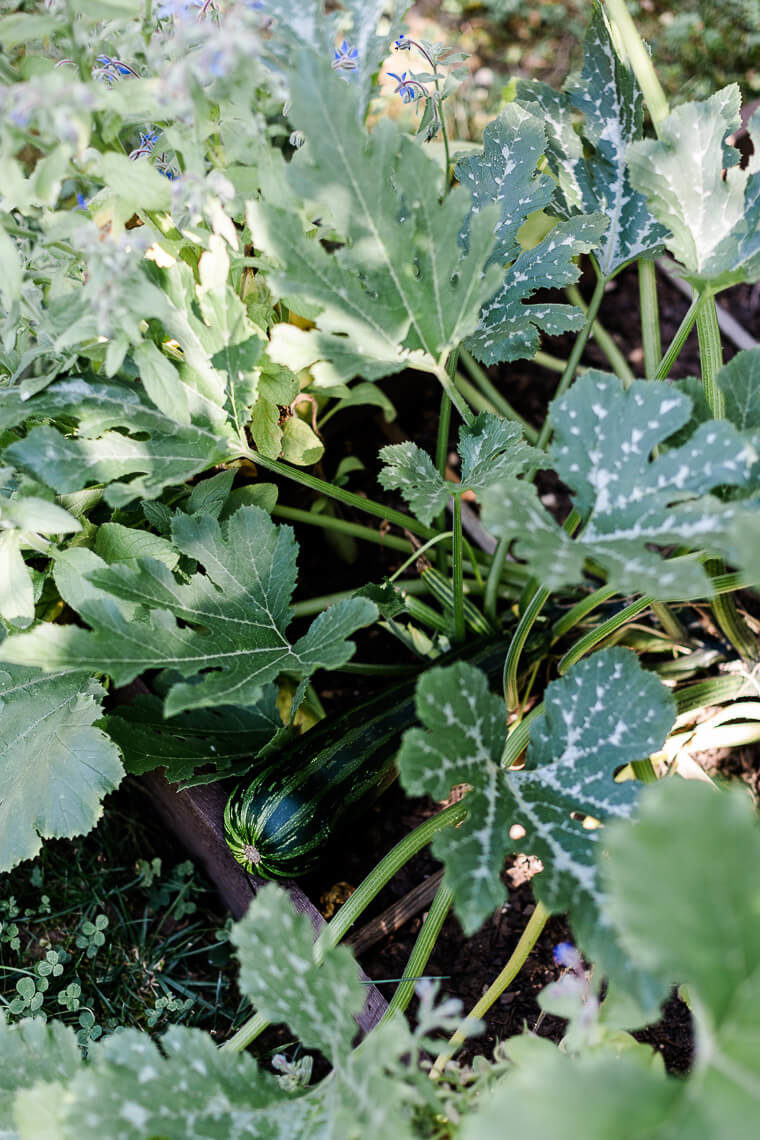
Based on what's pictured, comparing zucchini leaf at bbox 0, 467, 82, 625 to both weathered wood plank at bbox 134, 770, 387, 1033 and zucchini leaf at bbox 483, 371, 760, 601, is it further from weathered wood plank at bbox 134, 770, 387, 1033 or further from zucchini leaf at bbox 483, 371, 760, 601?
zucchini leaf at bbox 483, 371, 760, 601

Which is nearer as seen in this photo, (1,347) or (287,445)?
(1,347)

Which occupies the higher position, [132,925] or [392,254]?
[392,254]

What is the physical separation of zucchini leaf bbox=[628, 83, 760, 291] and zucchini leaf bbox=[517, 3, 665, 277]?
0.26 meters

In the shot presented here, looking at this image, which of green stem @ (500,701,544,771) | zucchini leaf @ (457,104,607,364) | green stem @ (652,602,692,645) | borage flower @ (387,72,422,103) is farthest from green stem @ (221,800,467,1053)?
borage flower @ (387,72,422,103)

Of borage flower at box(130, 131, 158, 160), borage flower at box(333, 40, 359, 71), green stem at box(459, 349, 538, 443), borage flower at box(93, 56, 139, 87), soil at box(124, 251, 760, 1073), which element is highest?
borage flower at box(93, 56, 139, 87)

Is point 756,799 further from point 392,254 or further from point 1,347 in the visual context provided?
point 1,347

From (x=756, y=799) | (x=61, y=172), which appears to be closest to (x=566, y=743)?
(x=756, y=799)

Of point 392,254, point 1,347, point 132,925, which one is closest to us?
point 392,254

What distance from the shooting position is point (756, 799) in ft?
5.39

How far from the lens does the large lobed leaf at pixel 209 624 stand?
1.06 meters

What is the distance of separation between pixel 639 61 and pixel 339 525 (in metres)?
0.95

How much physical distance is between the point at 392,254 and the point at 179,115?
29 cm

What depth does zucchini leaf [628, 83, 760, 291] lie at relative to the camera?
120cm

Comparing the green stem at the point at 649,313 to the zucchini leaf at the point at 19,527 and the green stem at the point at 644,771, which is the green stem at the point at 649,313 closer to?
the green stem at the point at 644,771
